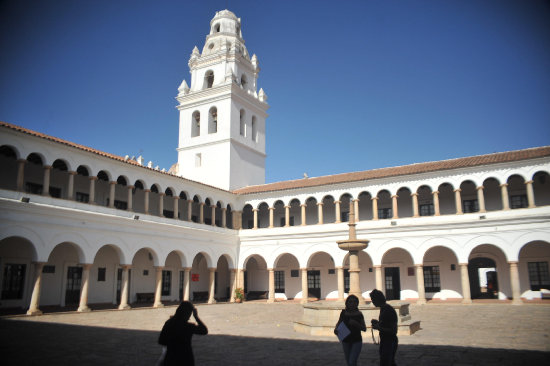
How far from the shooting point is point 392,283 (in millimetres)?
25109

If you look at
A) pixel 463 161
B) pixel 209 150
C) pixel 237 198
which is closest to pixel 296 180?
pixel 237 198

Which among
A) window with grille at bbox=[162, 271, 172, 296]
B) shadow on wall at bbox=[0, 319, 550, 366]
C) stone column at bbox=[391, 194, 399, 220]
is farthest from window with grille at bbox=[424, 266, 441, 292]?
shadow on wall at bbox=[0, 319, 550, 366]

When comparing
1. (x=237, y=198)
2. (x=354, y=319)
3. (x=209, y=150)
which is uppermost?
(x=209, y=150)

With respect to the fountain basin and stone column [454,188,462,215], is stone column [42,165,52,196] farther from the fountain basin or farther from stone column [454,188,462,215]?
stone column [454,188,462,215]

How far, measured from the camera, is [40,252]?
53.5ft

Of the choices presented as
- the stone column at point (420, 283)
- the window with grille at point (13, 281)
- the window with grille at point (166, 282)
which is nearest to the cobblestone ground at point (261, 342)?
the window with grille at point (13, 281)

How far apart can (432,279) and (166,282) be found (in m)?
14.8

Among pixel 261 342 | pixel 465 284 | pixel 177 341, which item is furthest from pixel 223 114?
pixel 177 341

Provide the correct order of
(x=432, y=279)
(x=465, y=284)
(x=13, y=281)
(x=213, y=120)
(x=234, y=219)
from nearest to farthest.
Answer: (x=13, y=281) → (x=465, y=284) → (x=432, y=279) → (x=234, y=219) → (x=213, y=120)

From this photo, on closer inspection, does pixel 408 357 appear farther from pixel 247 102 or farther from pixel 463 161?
pixel 247 102

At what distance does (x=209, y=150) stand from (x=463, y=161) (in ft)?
52.6

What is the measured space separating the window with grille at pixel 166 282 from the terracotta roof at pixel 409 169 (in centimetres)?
659

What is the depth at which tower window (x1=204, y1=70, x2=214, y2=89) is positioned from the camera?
3153cm

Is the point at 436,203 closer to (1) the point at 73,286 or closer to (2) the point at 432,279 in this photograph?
(2) the point at 432,279
